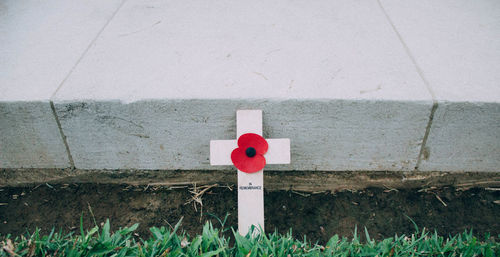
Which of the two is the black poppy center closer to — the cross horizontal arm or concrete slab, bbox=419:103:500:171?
the cross horizontal arm

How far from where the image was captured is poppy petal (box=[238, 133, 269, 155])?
152 cm

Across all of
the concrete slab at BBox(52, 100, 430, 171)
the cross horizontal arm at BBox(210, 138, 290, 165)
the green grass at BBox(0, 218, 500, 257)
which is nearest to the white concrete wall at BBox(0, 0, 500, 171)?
the concrete slab at BBox(52, 100, 430, 171)

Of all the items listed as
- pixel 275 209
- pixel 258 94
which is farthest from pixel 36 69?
pixel 275 209

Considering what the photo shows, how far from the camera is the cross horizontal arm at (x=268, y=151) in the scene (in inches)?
62.2

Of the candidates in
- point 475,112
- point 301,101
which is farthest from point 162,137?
point 475,112

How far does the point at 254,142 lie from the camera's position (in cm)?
154

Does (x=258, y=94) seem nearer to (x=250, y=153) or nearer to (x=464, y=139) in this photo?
(x=250, y=153)

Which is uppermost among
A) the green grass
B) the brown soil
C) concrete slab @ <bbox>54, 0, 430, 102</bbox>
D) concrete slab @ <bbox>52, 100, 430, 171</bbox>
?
concrete slab @ <bbox>54, 0, 430, 102</bbox>

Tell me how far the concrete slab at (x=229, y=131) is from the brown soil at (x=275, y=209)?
0.18 m

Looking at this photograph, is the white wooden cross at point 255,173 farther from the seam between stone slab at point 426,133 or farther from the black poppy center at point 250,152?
the seam between stone slab at point 426,133

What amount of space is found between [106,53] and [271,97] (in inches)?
40.5

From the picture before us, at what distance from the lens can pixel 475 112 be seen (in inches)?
62.2

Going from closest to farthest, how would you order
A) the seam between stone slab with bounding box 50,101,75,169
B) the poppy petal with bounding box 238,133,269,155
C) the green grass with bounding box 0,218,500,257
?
1. the green grass with bounding box 0,218,500,257
2. the poppy petal with bounding box 238,133,269,155
3. the seam between stone slab with bounding box 50,101,75,169

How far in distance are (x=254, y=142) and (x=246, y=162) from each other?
0.33 ft
